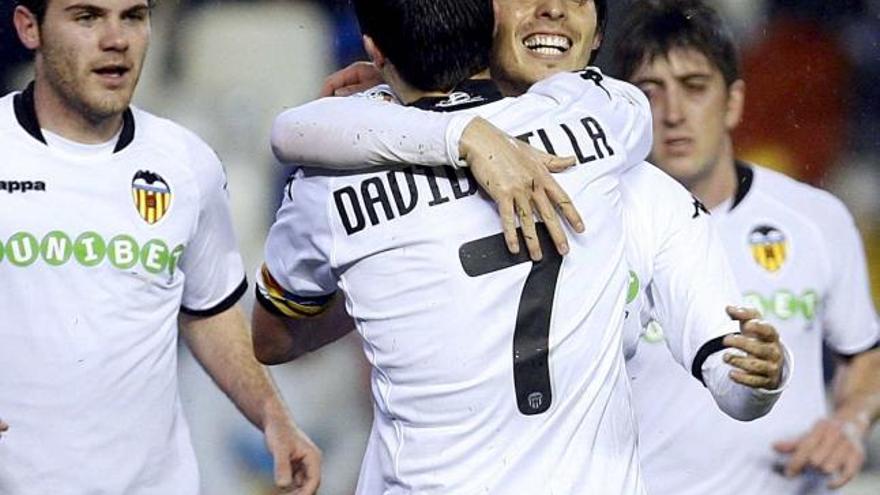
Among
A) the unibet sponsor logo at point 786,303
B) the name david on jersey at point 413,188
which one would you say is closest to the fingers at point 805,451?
the unibet sponsor logo at point 786,303

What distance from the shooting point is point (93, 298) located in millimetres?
3555

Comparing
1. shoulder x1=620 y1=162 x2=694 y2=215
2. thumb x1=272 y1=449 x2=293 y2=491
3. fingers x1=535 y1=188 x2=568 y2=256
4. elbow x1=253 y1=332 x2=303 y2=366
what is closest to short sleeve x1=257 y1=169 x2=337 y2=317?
elbow x1=253 y1=332 x2=303 y2=366

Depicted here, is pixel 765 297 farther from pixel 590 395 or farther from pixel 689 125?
pixel 590 395

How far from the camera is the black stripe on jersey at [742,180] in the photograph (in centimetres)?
404

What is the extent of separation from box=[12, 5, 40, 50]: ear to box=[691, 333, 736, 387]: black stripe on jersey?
175cm

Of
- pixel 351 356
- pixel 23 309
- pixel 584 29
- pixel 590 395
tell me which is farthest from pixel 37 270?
pixel 590 395

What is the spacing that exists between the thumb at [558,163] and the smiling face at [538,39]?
1.99 ft

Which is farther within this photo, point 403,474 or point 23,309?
point 23,309

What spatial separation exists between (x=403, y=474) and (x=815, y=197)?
6.22 feet

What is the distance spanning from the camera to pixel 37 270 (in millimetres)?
3516

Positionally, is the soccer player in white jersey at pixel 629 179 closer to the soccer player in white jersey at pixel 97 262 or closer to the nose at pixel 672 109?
the nose at pixel 672 109

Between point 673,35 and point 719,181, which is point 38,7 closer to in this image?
point 673,35

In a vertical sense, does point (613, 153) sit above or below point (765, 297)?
above

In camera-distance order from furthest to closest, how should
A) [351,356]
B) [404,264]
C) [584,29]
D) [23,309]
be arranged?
[351,356], [23,309], [584,29], [404,264]
